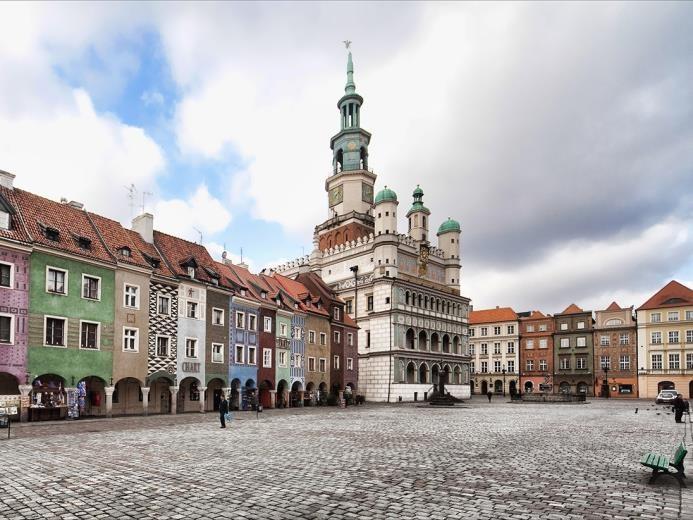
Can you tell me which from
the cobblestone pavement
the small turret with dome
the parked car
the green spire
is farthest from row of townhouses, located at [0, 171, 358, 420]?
the green spire

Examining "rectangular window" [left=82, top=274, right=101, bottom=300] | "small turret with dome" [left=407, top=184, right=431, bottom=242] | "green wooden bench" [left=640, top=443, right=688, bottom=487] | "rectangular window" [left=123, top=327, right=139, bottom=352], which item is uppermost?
"small turret with dome" [left=407, top=184, right=431, bottom=242]

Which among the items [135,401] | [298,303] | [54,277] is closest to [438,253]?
[298,303]

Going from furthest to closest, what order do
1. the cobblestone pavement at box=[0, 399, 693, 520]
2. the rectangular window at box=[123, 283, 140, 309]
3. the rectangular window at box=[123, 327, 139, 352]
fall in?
the rectangular window at box=[123, 283, 140, 309] → the rectangular window at box=[123, 327, 139, 352] → the cobblestone pavement at box=[0, 399, 693, 520]

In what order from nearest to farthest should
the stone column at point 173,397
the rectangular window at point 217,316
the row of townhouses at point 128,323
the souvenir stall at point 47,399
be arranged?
1. the souvenir stall at point 47,399
2. the row of townhouses at point 128,323
3. the stone column at point 173,397
4. the rectangular window at point 217,316

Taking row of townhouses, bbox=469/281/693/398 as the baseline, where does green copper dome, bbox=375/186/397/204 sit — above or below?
above

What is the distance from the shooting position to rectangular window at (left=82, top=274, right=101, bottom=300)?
31.5 metres

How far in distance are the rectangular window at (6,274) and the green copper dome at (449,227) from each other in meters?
59.3

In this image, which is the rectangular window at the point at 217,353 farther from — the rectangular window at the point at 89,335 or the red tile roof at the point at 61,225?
the red tile roof at the point at 61,225

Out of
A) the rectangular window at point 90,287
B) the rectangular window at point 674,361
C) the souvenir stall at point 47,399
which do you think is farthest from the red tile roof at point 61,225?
the rectangular window at point 674,361

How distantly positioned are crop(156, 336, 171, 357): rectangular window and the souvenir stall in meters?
6.47

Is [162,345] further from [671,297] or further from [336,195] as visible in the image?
[671,297]

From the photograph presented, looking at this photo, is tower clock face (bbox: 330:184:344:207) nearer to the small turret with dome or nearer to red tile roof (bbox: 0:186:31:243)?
the small turret with dome

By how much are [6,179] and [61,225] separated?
382 centimetres

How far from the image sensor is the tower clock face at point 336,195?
77.2 meters
